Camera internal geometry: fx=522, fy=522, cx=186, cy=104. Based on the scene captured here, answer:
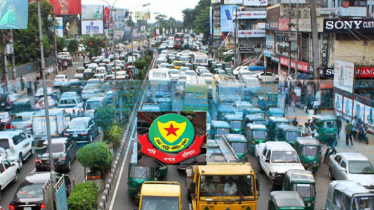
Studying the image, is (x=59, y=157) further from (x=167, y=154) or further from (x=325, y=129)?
(x=325, y=129)

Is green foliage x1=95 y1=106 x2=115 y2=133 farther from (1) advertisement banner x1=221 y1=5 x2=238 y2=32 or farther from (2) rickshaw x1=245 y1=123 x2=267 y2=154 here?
(1) advertisement banner x1=221 y1=5 x2=238 y2=32

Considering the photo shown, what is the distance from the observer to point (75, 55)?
86500 millimetres

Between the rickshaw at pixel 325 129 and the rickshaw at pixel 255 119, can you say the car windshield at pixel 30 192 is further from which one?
the rickshaw at pixel 325 129

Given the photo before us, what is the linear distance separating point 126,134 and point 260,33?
4569 centimetres

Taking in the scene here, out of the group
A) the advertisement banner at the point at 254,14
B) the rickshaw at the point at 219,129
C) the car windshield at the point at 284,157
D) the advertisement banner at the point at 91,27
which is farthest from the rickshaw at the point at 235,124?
the advertisement banner at the point at 91,27

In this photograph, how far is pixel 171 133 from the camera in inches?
539

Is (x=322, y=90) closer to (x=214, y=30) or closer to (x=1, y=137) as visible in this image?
(x=1, y=137)

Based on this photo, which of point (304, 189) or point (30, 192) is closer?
point (30, 192)

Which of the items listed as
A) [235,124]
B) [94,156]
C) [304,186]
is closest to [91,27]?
[235,124]

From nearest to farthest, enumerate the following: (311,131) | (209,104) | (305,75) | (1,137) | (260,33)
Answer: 1. (1,137)
2. (311,131)
3. (209,104)
4. (305,75)
5. (260,33)

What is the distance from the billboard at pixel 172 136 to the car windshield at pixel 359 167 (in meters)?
7.12

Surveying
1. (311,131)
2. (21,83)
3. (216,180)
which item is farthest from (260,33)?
(216,180)

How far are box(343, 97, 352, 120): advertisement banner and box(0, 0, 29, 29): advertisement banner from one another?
1775 cm

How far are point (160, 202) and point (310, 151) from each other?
945cm
